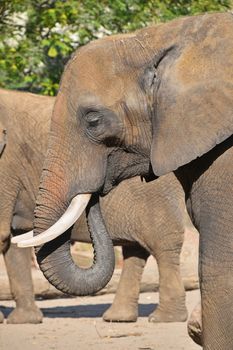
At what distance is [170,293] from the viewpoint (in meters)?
12.0

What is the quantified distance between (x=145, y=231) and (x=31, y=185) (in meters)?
1.04

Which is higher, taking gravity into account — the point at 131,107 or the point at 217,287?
the point at 131,107

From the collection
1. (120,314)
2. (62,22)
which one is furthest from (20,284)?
(62,22)

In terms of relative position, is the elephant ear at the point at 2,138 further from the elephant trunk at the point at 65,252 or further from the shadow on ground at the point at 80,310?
the elephant trunk at the point at 65,252

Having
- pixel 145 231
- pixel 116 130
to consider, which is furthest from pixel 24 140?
pixel 116 130

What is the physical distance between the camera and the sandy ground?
10.8 metres

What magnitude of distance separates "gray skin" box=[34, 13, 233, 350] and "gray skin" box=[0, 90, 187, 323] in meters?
4.75

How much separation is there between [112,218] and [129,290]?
0.69 metres

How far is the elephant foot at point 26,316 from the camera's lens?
1219cm

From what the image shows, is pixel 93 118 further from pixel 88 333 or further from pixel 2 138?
pixel 2 138

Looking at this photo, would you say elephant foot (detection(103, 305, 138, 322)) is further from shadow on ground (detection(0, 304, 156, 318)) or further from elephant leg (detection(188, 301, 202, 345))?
elephant leg (detection(188, 301, 202, 345))

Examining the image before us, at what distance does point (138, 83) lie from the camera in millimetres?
6922

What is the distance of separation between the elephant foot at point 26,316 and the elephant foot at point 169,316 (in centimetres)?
94

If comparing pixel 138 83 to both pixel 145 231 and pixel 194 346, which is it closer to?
pixel 194 346
